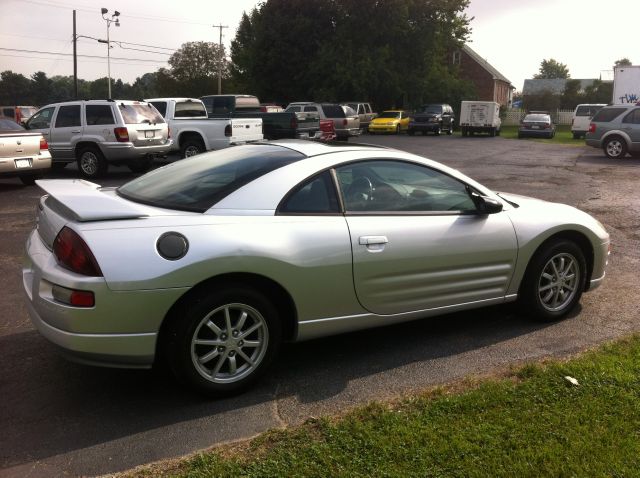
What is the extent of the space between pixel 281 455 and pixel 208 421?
0.62 m

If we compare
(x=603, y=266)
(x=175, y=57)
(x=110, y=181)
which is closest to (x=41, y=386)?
(x=603, y=266)

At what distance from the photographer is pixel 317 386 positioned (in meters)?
3.77

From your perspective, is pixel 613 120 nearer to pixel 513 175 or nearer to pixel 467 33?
pixel 513 175

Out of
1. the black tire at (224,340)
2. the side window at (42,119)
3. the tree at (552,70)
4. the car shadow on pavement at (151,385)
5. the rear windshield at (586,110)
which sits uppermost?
the tree at (552,70)

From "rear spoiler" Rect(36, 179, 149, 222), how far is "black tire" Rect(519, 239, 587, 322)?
9.74 ft

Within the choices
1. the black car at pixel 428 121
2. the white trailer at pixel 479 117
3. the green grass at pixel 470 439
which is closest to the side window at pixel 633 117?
the black car at pixel 428 121

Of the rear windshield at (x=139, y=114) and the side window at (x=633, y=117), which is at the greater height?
the side window at (x=633, y=117)

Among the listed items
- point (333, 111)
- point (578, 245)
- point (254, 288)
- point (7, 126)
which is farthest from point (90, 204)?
point (333, 111)

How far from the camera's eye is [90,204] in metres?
3.62

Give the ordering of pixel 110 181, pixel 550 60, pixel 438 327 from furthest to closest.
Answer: pixel 550 60
pixel 110 181
pixel 438 327

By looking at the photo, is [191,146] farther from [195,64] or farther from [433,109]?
[195,64]

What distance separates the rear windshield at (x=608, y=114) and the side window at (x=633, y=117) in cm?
24

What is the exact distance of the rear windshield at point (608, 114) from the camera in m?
19.4

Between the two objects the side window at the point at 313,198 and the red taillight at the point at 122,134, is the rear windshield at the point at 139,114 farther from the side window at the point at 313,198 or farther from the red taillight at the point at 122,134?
the side window at the point at 313,198
